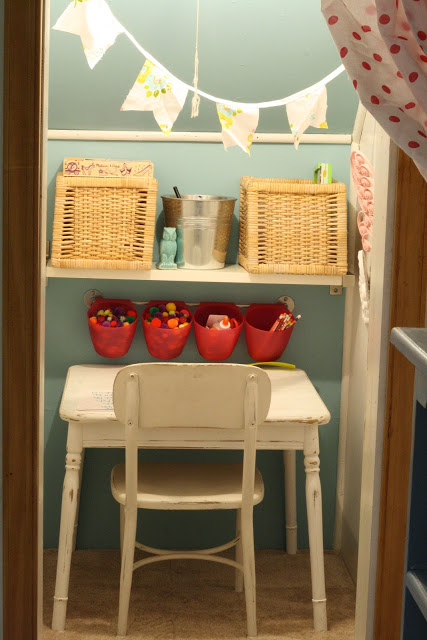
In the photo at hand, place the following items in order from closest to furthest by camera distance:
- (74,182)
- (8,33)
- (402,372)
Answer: (8,33) < (402,372) < (74,182)

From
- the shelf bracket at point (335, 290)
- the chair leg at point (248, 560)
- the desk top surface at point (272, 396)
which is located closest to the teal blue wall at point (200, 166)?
the shelf bracket at point (335, 290)

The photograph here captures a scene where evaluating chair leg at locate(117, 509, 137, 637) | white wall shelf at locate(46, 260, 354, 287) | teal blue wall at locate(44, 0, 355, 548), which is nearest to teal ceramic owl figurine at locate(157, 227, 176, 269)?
white wall shelf at locate(46, 260, 354, 287)

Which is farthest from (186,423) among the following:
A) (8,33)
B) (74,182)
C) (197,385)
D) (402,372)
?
(8,33)

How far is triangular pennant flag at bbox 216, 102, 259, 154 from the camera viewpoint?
2.49 m

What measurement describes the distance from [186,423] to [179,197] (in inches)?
34.3

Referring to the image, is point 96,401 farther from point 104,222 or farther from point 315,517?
point 315,517

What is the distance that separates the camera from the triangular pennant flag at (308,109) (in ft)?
8.29

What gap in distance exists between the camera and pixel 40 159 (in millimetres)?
1635

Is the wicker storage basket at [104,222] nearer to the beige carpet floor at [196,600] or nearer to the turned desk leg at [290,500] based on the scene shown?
the turned desk leg at [290,500]

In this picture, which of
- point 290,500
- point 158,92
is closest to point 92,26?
point 158,92

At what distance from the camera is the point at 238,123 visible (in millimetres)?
2496

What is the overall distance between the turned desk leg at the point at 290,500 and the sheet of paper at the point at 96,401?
0.72 meters

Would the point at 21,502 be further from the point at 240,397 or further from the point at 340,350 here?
the point at 340,350

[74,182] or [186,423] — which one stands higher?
[74,182]
